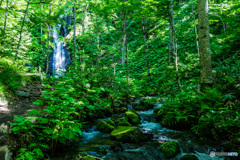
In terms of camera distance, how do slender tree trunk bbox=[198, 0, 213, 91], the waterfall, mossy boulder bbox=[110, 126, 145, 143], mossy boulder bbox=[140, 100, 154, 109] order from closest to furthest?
1. mossy boulder bbox=[110, 126, 145, 143]
2. slender tree trunk bbox=[198, 0, 213, 91]
3. mossy boulder bbox=[140, 100, 154, 109]
4. the waterfall

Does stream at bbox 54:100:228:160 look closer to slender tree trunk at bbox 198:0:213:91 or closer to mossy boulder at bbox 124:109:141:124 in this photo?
mossy boulder at bbox 124:109:141:124

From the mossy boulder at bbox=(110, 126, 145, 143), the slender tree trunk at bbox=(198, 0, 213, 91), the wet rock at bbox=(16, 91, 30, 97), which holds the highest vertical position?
the slender tree trunk at bbox=(198, 0, 213, 91)

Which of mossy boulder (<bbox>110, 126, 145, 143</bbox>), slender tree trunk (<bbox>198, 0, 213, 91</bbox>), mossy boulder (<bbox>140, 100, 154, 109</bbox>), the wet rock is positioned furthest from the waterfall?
slender tree trunk (<bbox>198, 0, 213, 91</bbox>)

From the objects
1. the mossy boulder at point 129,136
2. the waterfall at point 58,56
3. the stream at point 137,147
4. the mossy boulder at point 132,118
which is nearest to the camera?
the stream at point 137,147

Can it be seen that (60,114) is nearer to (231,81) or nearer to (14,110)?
(14,110)

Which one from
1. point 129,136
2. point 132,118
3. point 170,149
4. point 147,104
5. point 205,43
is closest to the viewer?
point 170,149

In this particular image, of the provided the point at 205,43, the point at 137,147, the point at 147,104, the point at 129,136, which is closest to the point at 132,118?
the point at 129,136

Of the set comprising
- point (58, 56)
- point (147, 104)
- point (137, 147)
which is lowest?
point (137, 147)

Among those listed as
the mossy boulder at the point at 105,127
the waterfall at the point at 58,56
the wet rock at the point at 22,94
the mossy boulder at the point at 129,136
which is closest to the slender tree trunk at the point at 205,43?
the mossy boulder at the point at 129,136

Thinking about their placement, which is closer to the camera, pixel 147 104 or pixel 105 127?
pixel 105 127

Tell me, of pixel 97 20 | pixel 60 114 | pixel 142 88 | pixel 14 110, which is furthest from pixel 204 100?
pixel 97 20

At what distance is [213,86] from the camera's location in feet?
16.5

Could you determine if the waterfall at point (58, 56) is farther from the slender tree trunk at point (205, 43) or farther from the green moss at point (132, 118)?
the slender tree trunk at point (205, 43)

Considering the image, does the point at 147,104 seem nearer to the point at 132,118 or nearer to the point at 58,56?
the point at 132,118
